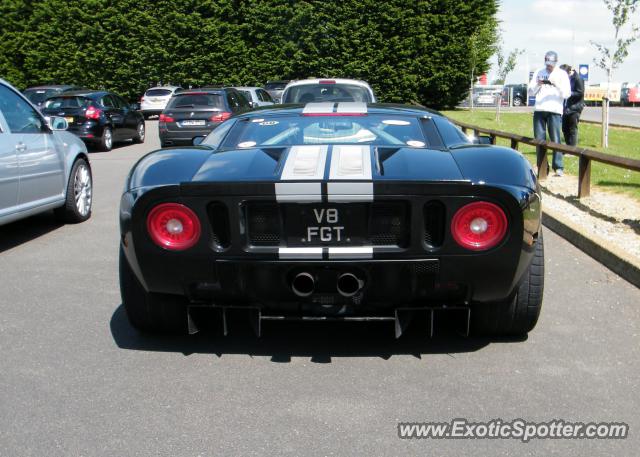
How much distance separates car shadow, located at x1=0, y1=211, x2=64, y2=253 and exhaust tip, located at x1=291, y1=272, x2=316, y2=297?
4.19 meters

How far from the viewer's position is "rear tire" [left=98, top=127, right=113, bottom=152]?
1772 centimetres

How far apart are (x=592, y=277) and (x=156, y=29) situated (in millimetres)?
36642

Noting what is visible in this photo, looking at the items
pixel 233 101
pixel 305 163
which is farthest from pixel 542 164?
pixel 233 101

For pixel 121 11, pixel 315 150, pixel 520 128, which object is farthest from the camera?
pixel 121 11

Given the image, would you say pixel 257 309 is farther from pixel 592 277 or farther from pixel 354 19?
pixel 354 19

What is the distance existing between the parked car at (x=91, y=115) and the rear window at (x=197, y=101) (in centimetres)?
184

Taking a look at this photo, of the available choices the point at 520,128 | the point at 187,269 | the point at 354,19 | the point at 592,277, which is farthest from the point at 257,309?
the point at 354,19

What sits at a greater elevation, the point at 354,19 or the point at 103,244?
the point at 354,19

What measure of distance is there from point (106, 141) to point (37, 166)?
11.1 metres

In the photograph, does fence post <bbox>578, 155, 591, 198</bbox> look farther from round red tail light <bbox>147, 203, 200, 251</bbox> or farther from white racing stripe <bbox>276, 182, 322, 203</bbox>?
round red tail light <bbox>147, 203, 200, 251</bbox>

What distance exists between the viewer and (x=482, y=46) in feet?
119

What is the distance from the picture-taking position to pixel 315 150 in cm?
385

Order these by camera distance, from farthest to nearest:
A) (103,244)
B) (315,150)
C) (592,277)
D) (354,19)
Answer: (354,19)
(103,244)
(592,277)
(315,150)

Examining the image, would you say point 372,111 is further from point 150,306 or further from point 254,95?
point 254,95
